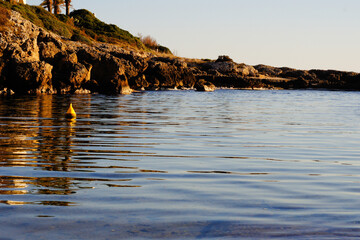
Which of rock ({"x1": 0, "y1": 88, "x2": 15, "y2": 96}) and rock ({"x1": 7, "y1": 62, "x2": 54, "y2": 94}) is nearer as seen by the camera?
rock ({"x1": 0, "y1": 88, "x2": 15, "y2": 96})

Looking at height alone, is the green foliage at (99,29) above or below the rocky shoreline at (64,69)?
above

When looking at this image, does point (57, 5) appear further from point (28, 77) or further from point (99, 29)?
point (28, 77)

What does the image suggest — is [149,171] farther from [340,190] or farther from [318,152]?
[318,152]

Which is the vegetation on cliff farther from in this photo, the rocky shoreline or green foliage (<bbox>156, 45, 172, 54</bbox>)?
the rocky shoreline

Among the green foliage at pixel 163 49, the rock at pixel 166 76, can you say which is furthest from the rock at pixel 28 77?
the green foliage at pixel 163 49

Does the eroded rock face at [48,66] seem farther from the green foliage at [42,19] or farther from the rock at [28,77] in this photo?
the green foliage at [42,19]

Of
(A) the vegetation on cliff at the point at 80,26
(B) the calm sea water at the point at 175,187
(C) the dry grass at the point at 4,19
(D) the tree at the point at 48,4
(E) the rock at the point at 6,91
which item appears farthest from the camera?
(D) the tree at the point at 48,4

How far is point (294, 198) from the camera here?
19.7 feet

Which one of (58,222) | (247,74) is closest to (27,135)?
(58,222)

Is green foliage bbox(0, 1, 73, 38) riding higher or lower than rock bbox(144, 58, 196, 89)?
higher

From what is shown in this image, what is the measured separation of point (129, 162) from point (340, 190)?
3856 mm

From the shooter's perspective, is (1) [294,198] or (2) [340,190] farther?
(2) [340,190]

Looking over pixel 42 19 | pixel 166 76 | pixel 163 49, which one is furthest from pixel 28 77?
pixel 163 49

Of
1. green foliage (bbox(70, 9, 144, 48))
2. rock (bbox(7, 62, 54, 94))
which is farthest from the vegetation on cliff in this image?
rock (bbox(7, 62, 54, 94))
